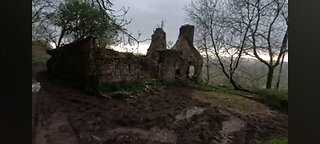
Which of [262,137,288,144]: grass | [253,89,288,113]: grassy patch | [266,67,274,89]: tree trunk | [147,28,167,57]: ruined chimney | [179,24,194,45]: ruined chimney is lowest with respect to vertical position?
[262,137,288,144]: grass

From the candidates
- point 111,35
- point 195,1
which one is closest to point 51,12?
point 111,35

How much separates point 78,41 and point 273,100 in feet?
2.34

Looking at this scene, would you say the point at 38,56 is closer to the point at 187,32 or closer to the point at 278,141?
the point at 187,32

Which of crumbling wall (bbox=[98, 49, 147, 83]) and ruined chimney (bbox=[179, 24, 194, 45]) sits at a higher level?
ruined chimney (bbox=[179, 24, 194, 45])

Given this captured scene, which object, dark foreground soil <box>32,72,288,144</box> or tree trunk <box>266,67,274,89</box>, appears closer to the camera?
dark foreground soil <box>32,72,288,144</box>

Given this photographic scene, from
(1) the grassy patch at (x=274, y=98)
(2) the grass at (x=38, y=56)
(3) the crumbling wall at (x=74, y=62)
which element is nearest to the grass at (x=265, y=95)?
(1) the grassy patch at (x=274, y=98)

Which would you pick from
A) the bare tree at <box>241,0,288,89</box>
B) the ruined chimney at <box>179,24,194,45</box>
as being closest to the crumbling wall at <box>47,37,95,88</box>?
the ruined chimney at <box>179,24,194,45</box>

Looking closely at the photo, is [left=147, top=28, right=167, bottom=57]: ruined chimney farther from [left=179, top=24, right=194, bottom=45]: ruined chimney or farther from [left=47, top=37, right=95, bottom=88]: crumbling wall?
[left=47, top=37, right=95, bottom=88]: crumbling wall

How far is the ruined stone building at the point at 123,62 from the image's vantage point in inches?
46.6

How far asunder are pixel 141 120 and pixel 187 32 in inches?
13.8

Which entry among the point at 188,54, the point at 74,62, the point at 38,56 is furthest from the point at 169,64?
the point at 38,56

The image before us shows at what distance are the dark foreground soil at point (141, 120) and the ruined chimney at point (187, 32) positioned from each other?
0.18m

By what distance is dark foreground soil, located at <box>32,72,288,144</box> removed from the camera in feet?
3.67

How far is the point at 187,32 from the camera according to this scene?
125 cm
